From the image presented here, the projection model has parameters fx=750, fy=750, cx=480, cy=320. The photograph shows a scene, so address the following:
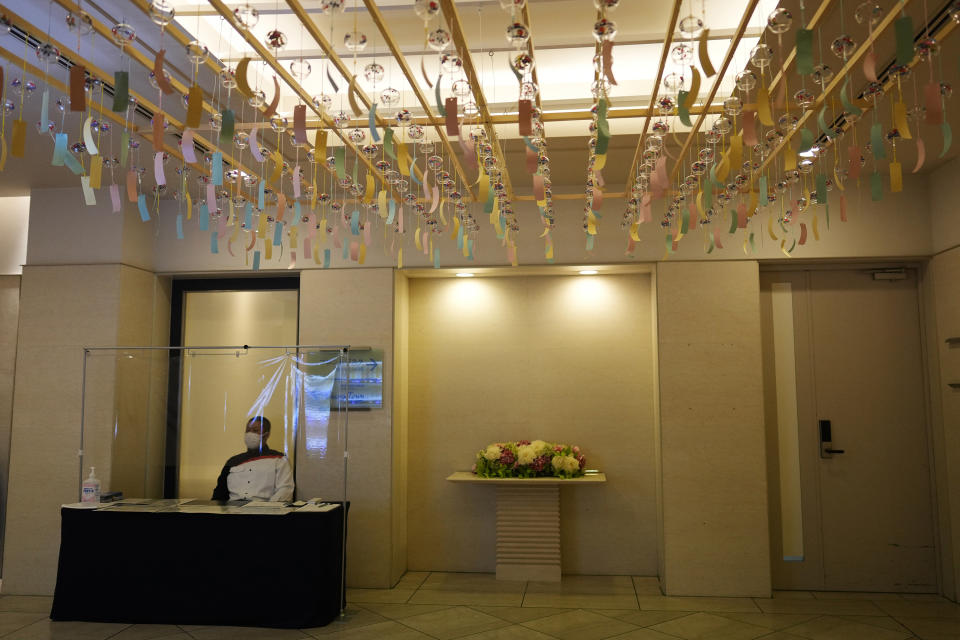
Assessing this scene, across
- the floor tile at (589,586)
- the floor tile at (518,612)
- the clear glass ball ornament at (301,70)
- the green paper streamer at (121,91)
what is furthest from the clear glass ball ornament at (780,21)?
the floor tile at (589,586)

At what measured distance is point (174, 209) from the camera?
20.8 feet

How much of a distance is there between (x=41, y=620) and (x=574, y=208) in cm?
478

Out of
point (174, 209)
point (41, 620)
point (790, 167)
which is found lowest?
point (41, 620)

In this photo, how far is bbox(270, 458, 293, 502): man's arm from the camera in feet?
17.2

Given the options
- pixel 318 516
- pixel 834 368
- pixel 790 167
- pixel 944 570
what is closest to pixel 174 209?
pixel 318 516

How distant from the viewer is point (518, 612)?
203 inches

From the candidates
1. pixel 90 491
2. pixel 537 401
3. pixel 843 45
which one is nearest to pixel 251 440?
pixel 90 491

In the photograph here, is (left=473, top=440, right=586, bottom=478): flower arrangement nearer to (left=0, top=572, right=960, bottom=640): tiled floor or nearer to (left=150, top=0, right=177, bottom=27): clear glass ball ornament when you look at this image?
(left=0, top=572, right=960, bottom=640): tiled floor

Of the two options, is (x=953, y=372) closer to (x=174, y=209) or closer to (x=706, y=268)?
(x=706, y=268)

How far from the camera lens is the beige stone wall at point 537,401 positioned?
6.17 meters

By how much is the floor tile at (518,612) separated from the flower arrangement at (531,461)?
1044mm

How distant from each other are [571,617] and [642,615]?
0.49 meters

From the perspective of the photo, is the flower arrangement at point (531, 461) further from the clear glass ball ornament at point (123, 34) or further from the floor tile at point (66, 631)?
the clear glass ball ornament at point (123, 34)

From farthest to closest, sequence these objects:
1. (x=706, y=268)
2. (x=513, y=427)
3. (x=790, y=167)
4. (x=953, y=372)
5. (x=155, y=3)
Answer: (x=513, y=427) < (x=706, y=268) < (x=953, y=372) < (x=790, y=167) < (x=155, y=3)
